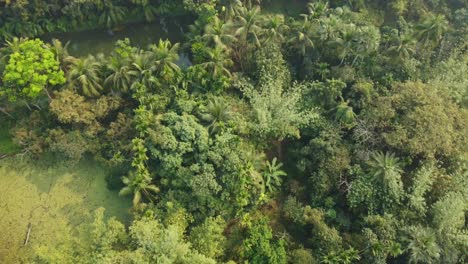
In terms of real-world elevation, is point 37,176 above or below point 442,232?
below

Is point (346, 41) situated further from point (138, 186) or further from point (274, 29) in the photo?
point (138, 186)

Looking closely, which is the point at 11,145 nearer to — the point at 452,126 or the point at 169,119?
the point at 169,119

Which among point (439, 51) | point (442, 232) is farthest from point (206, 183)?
point (439, 51)

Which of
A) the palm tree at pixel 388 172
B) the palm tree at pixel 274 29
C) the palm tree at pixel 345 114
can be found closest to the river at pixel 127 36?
the palm tree at pixel 274 29

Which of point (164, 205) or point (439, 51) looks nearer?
point (164, 205)

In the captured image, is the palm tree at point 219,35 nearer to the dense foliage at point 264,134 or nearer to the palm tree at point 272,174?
the dense foliage at point 264,134
